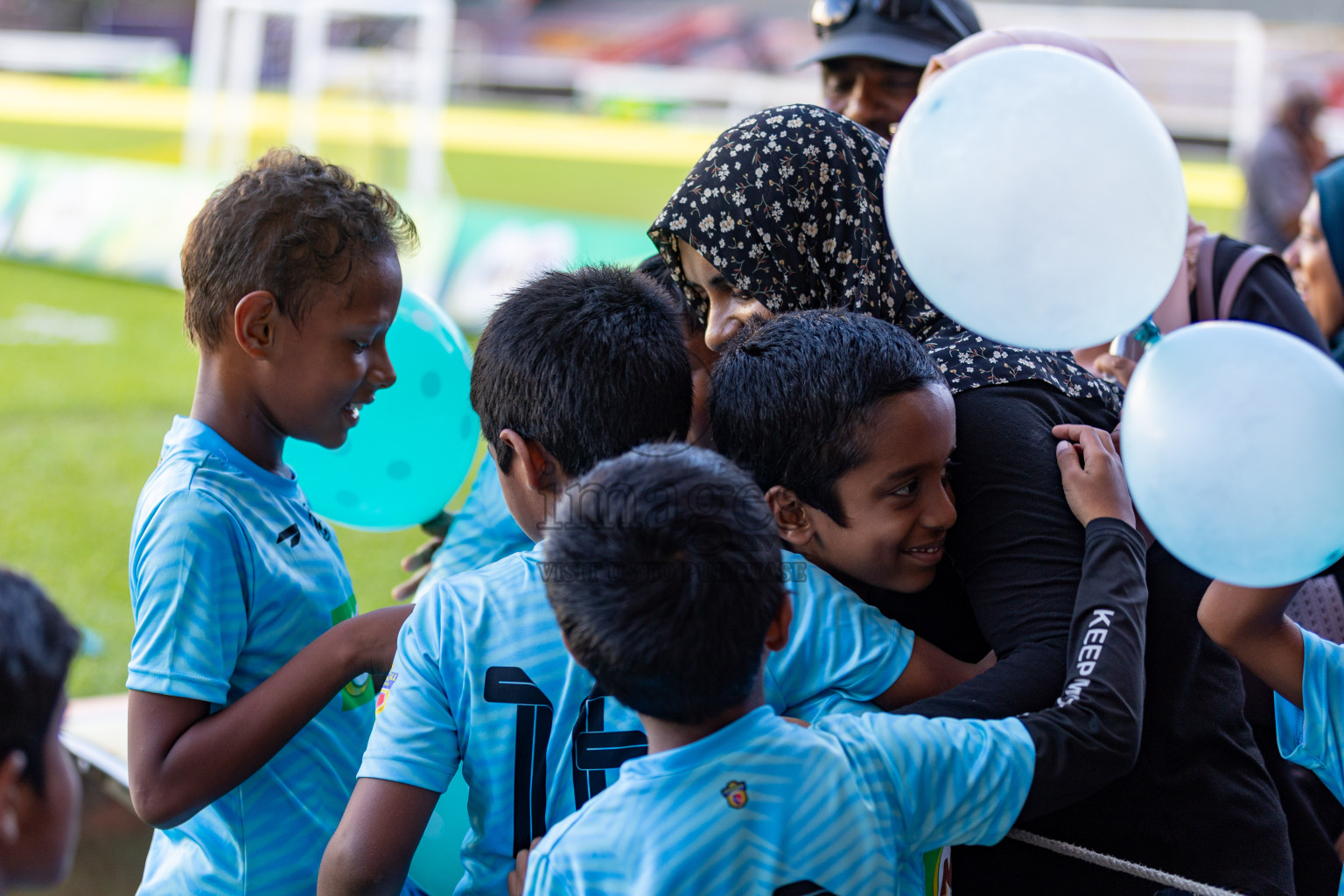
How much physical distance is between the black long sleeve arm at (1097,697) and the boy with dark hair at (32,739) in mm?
998

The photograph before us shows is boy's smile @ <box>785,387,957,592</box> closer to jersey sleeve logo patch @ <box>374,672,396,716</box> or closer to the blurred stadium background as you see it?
jersey sleeve logo patch @ <box>374,672,396,716</box>

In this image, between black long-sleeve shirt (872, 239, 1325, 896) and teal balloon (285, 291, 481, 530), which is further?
teal balloon (285, 291, 481, 530)

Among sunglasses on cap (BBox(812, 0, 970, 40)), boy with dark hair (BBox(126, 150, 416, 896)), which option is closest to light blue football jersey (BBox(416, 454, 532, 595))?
boy with dark hair (BBox(126, 150, 416, 896))

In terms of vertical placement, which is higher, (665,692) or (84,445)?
(665,692)

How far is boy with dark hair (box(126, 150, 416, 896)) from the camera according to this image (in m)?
1.54

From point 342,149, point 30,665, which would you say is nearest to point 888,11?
point 30,665

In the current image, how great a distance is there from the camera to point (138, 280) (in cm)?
1120

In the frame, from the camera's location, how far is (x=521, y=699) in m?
1.41

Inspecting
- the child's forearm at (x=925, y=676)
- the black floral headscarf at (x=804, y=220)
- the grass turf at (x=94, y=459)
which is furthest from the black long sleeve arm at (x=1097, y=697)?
the grass turf at (x=94, y=459)

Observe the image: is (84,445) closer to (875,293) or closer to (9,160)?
(875,293)

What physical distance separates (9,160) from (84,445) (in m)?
7.37

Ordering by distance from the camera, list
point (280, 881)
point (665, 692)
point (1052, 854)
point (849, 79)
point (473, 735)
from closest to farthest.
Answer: point (665, 692) < point (473, 735) < point (1052, 854) < point (280, 881) < point (849, 79)

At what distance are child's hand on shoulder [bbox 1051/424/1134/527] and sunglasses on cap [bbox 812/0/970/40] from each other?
219 cm

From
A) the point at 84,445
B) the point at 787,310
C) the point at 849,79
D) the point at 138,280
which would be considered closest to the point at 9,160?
the point at 138,280
